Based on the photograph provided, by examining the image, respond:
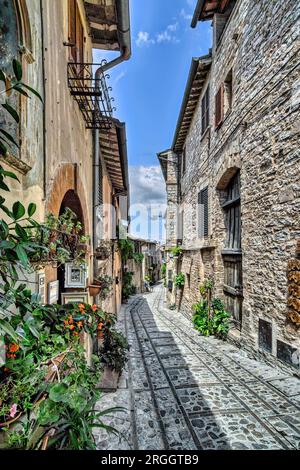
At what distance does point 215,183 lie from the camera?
26.4ft

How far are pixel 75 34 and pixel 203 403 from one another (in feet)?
20.6

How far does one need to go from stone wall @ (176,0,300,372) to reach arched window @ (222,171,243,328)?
0.78 feet

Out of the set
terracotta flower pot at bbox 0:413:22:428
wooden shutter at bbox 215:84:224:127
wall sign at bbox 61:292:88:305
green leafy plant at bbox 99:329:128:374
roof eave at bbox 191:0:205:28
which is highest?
roof eave at bbox 191:0:205:28

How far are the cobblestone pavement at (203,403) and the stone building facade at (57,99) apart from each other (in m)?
2.03

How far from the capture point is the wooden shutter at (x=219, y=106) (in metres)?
7.56

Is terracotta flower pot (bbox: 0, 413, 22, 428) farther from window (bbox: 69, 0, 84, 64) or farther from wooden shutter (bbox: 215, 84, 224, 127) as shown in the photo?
wooden shutter (bbox: 215, 84, 224, 127)

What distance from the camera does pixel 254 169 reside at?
566cm

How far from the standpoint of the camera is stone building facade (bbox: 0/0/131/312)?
7.48 ft

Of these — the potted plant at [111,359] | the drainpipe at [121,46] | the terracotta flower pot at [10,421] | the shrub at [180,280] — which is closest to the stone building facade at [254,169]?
the drainpipe at [121,46]

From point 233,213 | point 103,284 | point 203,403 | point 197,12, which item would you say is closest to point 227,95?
point 197,12

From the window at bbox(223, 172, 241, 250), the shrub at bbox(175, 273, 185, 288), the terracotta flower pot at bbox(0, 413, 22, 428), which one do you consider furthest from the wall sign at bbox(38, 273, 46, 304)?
the shrub at bbox(175, 273, 185, 288)

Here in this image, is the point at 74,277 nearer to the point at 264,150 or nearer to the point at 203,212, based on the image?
the point at 264,150
